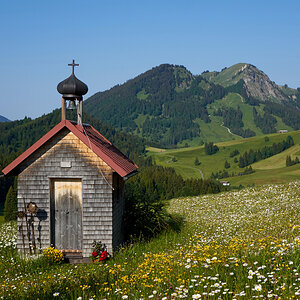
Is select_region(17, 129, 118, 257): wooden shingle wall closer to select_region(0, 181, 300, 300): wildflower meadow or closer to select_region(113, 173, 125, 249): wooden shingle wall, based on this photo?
select_region(113, 173, 125, 249): wooden shingle wall

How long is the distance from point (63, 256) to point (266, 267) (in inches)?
418

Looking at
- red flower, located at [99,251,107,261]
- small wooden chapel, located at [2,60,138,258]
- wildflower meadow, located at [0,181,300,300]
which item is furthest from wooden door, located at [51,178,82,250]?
red flower, located at [99,251,107,261]

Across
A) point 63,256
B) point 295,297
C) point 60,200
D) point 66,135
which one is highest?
point 66,135

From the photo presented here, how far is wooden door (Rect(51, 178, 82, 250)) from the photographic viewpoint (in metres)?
16.8

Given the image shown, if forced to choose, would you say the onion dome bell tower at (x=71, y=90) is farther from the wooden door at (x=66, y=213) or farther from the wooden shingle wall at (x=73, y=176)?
the wooden door at (x=66, y=213)

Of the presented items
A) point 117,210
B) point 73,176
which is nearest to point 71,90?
point 73,176

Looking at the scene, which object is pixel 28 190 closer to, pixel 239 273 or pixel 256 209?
pixel 239 273

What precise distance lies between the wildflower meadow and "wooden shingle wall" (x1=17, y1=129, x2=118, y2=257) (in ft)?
4.45

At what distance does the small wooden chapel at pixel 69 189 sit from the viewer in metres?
16.5

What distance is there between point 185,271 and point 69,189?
880 centimetres

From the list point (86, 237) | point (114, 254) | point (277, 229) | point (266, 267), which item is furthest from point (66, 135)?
point (266, 267)

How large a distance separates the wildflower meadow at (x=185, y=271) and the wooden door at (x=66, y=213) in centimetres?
125

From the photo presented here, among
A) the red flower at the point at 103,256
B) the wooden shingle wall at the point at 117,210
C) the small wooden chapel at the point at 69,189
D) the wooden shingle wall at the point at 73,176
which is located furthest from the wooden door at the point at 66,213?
the wooden shingle wall at the point at 117,210

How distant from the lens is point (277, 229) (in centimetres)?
1494
